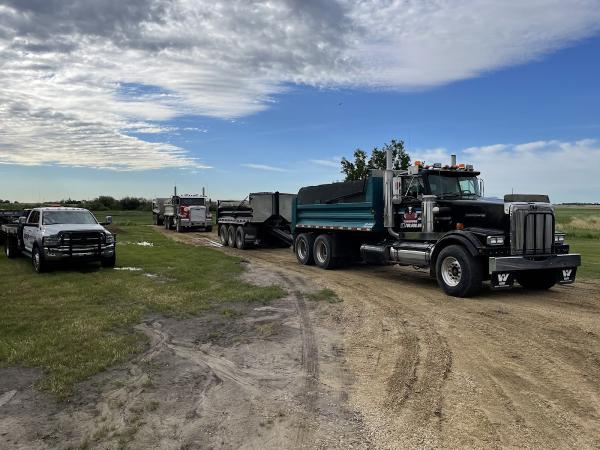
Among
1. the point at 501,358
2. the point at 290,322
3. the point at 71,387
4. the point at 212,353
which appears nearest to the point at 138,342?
the point at 212,353

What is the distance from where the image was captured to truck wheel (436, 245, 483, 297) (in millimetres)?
10273

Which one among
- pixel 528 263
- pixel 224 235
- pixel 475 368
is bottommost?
pixel 475 368

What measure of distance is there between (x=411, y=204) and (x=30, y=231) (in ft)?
36.2

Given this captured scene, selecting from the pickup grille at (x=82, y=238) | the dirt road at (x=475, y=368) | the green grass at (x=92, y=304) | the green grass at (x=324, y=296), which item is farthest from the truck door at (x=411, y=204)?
the pickup grille at (x=82, y=238)

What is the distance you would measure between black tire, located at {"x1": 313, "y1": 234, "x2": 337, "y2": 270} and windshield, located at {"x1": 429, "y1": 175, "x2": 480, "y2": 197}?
417 centimetres

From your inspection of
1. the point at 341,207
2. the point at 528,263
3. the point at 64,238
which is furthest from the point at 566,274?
the point at 64,238

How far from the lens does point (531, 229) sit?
10.4 meters

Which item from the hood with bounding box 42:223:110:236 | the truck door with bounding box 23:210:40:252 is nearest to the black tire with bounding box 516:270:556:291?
the hood with bounding box 42:223:110:236

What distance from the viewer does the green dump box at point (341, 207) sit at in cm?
1359

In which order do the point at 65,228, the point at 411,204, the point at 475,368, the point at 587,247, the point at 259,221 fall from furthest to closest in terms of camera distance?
1. the point at 587,247
2. the point at 259,221
3. the point at 65,228
4. the point at 411,204
5. the point at 475,368

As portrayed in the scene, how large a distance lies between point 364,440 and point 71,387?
2982 millimetres

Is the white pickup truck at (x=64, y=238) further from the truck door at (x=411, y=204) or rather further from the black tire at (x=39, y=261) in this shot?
the truck door at (x=411, y=204)

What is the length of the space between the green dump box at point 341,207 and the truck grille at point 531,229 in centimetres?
387

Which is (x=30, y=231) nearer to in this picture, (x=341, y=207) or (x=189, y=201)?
(x=341, y=207)
